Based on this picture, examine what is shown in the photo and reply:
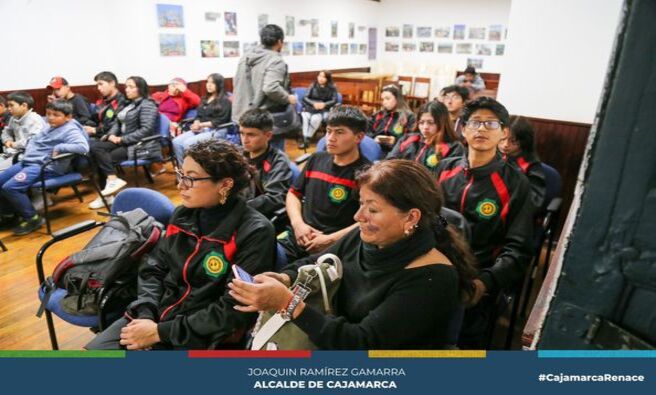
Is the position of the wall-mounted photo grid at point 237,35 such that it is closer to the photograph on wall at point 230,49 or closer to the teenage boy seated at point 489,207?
the photograph on wall at point 230,49

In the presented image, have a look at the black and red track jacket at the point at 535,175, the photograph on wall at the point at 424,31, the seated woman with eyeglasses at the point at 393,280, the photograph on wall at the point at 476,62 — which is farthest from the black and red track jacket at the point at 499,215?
the photograph on wall at the point at 424,31

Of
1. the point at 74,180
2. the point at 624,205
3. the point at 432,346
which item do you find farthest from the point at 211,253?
the point at 74,180

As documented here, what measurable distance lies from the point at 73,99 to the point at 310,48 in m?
5.15

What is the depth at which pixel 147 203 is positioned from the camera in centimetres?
213

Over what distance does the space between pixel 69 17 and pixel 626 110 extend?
625 cm

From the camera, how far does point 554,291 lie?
518 millimetres

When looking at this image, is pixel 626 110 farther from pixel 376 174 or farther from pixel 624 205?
pixel 376 174

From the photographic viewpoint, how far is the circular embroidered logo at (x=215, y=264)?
5.16 feet

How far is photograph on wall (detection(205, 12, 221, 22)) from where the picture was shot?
21.2 feet

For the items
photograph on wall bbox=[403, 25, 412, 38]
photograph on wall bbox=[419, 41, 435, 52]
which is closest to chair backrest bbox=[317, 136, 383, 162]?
photograph on wall bbox=[419, 41, 435, 52]

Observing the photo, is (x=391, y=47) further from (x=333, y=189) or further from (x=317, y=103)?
(x=333, y=189)

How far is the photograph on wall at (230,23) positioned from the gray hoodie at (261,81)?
3.66m

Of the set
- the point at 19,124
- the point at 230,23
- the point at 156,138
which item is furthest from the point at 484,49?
the point at 19,124

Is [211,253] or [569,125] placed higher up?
[569,125]
